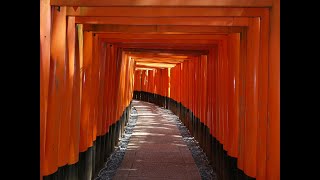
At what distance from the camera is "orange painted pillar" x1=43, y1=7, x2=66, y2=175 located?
5000 mm

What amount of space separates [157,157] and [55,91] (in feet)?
21.0

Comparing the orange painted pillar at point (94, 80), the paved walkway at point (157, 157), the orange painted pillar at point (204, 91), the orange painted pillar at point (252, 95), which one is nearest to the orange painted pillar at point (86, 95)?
the orange painted pillar at point (94, 80)

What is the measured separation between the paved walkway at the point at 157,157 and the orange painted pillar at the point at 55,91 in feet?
13.2

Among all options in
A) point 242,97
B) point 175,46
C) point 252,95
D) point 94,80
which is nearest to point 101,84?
point 94,80

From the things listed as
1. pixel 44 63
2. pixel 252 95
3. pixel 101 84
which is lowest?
pixel 252 95

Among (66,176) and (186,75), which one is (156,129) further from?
(66,176)

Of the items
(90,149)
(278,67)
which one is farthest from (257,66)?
(90,149)

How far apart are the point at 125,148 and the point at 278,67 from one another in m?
8.57

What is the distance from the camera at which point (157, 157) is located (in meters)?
11.2

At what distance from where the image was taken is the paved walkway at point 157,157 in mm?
9258

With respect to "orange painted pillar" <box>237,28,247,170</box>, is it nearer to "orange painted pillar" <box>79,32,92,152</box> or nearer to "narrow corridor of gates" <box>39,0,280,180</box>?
"narrow corridor of gates" <box>39,0,280,180</box>

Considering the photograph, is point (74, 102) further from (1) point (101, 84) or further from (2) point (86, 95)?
(1) point (101, 84)

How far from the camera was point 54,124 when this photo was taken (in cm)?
510

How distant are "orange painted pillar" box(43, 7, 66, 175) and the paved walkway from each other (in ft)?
13.2
